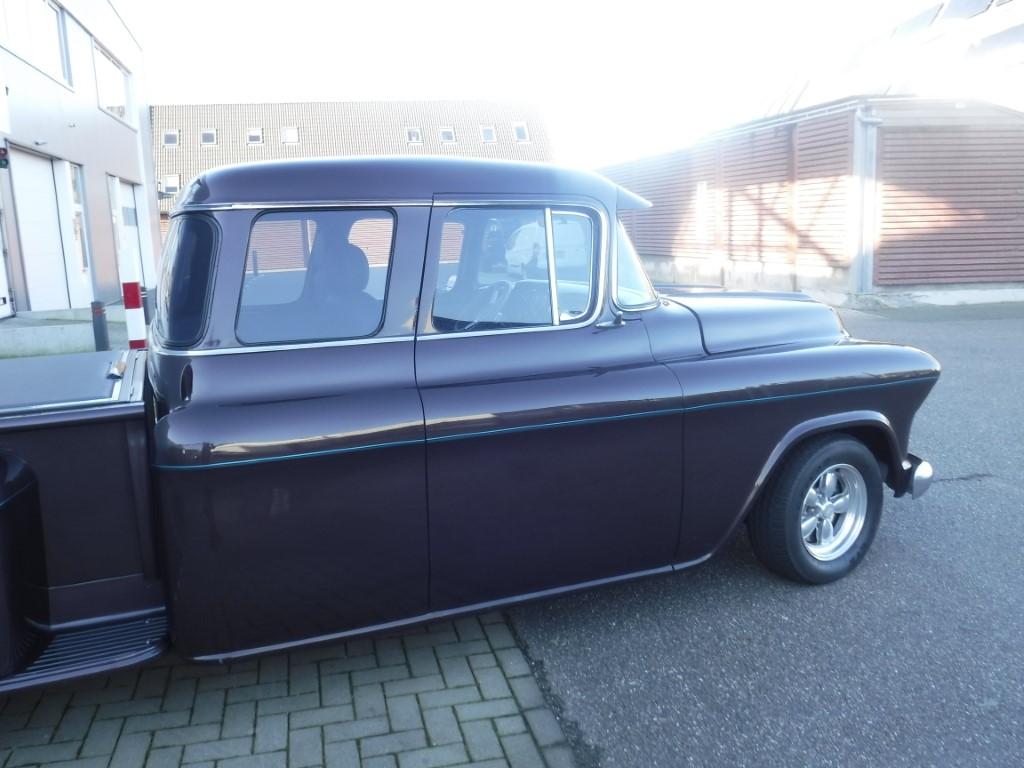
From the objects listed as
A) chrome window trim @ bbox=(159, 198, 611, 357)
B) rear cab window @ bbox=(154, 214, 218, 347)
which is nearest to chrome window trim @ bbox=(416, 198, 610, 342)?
chrome window trim @ bbox=(159, 198, 611, 357)

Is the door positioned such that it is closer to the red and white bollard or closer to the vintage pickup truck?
the vintage pickup truck

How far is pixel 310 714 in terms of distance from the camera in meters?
3.14

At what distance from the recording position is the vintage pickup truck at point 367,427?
2838 millimetres

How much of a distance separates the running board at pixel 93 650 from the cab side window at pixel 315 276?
1.05 m

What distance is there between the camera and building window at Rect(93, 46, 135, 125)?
67.7 feet

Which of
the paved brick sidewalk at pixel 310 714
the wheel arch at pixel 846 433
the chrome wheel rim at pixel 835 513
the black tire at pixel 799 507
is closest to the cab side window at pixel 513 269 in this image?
the wheel arch at pixel 846 433

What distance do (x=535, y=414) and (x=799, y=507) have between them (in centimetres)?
146

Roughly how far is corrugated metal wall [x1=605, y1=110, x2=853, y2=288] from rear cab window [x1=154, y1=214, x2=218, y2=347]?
1448cm

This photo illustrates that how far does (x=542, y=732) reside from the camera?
119 inches

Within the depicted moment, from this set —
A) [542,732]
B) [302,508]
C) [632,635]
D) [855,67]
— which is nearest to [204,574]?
[302,508]

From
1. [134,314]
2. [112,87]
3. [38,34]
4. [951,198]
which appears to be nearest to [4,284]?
[38,34]

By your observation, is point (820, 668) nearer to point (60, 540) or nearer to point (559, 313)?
point (559, 313)

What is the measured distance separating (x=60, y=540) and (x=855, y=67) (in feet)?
70.7

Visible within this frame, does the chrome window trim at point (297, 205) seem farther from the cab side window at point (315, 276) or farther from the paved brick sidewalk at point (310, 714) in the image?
the paved brick sidewalk at point (310, 714)
